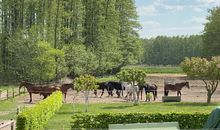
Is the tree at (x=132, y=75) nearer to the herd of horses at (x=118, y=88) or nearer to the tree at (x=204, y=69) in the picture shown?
the herd of horses at (x=118, y=88)

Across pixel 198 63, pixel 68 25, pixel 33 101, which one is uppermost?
pixel 68 25

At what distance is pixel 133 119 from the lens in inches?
762

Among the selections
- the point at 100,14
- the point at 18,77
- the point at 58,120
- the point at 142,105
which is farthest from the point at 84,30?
the point at 58,120

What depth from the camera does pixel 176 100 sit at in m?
31.6

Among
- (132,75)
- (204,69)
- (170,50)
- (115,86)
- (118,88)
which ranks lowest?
(118,88)

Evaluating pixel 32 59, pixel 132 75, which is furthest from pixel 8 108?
pixel 32 59

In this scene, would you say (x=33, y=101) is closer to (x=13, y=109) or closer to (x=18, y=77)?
(x=13, y=109)

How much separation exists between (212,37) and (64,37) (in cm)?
2460

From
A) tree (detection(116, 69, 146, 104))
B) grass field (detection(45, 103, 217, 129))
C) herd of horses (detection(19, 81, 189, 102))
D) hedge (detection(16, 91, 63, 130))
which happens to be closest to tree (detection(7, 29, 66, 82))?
herd of horses (detection(19, 81, 189, 102))

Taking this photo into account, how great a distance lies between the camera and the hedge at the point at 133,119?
18.8 metres

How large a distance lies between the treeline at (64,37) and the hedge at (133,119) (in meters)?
27.6

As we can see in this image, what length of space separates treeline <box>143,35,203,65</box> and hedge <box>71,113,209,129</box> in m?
129

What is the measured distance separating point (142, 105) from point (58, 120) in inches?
329

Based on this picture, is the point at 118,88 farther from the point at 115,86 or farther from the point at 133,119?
the point at 133,119
